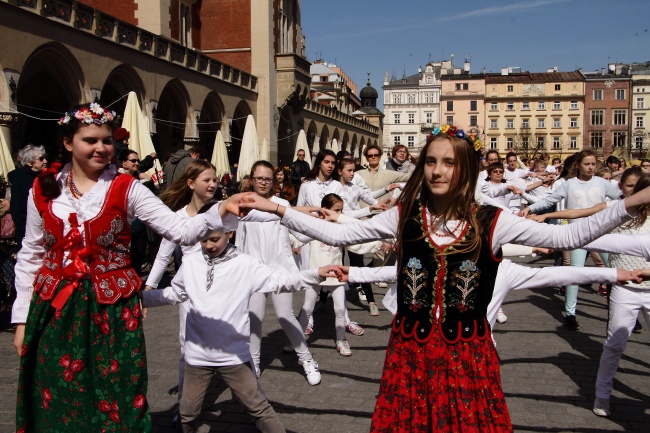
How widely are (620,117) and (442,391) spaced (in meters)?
119

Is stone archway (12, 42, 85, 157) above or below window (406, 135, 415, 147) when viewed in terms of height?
below

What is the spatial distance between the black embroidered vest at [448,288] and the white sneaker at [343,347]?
382 centimetres

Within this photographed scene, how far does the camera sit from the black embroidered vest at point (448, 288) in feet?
10.8

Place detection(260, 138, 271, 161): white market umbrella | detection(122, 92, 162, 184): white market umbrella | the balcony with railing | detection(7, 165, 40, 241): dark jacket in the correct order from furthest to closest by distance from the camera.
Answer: detection(260, 138, 271, 161): white market umbrella
the balcony with railing
detection(122, 92, 162, 184): white market umbrella
detection(7, 165, 40, 241): dark jacket

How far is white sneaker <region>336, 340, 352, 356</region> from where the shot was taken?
7.11 meters

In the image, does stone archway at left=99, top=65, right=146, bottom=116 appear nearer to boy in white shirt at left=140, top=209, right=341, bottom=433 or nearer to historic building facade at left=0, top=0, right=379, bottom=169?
historic building facade at left=0, top=0, right=379, bottom=169

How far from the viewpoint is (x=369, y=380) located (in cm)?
624

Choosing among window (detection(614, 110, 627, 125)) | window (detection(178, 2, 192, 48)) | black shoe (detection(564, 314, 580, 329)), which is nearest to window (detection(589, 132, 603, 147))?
window (detection(614, 110, 627, 125))

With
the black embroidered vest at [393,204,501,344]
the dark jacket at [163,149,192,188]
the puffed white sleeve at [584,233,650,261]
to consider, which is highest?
the dark jacket at [163,149,192,188]

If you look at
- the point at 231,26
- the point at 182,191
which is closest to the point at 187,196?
the point at 182,191

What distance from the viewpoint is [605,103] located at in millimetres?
109250

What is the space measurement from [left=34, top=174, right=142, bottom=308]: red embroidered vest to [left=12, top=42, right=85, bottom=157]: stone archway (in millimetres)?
13141

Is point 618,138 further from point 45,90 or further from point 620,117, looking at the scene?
point 45,90

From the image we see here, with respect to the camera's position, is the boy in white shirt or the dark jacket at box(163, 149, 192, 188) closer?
the boy in white shirt
